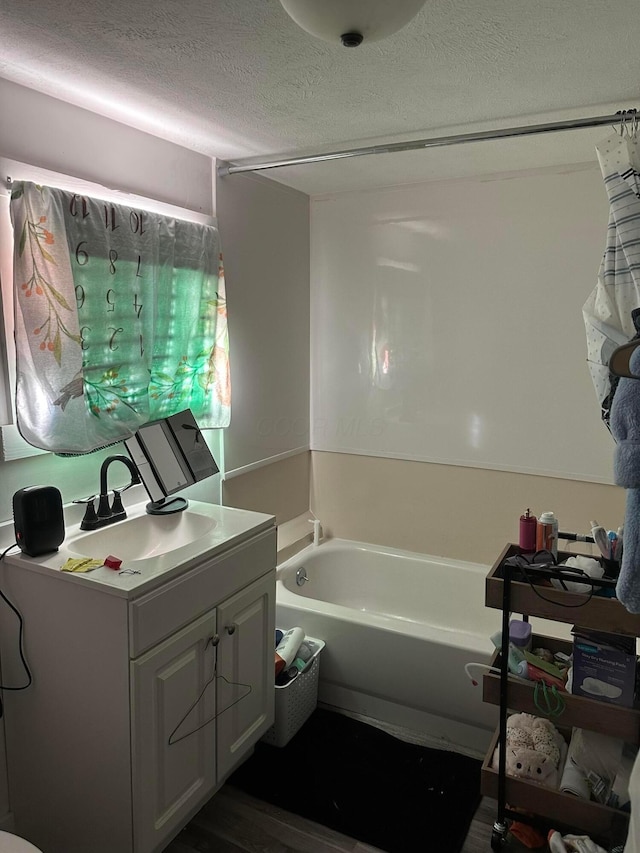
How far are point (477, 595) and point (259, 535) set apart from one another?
1.40 meters

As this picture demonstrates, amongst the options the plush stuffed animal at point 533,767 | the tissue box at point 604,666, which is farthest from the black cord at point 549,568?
the plush stuffed animal at point 533,767

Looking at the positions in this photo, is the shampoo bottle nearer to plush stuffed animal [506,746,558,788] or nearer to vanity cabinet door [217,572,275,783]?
vanity cabinet door [217,572,275,783]

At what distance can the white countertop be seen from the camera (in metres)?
1.57

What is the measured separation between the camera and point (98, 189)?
1.96 meters

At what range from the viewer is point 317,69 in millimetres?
1619

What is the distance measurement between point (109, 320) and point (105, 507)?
0.61 m

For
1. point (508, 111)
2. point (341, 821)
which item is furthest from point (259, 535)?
point (508, 111)

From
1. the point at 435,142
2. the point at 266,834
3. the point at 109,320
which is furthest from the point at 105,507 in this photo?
the point at 435,142

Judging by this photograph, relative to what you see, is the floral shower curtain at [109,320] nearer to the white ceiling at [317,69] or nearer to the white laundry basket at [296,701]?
the white ceiling at [317,69]

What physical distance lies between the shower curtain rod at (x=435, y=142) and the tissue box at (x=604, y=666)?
4.74ft

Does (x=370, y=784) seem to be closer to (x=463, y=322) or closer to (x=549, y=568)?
(x=549, y=568)

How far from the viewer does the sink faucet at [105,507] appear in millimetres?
1950

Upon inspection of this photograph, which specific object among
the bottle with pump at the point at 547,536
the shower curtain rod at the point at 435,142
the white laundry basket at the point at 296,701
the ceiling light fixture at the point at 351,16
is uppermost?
the shower curtain rod at the point at 435,142

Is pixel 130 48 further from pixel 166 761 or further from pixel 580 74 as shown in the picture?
pixel 166 761
